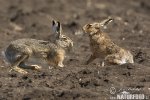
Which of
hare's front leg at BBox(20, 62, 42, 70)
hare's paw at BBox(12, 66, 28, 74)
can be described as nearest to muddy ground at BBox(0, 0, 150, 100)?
hare's paw at BBox(12, 66, 28, 74)

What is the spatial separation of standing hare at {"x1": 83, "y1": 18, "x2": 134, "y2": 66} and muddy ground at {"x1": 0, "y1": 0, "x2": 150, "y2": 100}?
0.29m

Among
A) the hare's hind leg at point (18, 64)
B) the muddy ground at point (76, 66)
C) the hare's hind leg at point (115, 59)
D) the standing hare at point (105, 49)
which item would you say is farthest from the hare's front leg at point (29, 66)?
the hare's hind leg at point (115, 59)

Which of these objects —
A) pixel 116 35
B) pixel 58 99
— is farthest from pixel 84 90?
pixel 116 35

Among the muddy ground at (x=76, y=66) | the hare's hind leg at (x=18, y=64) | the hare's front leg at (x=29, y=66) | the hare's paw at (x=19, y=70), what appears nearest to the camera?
the muddy ground at (x=76, y=66)

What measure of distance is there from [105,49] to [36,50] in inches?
51.1

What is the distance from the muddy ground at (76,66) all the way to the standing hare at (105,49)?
286 mm

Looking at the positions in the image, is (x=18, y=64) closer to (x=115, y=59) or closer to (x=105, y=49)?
(x=105, y=49)

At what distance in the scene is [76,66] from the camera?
12.6 metres

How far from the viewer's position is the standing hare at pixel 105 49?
12352mm

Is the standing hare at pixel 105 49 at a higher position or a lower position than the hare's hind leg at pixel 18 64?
higher

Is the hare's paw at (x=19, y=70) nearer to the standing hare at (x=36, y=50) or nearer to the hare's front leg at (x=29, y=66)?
the standing hare at (x=36, y=50)

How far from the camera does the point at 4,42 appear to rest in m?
16.5

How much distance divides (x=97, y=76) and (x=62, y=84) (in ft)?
2.09

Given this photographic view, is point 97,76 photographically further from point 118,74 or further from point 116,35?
point 116,35
